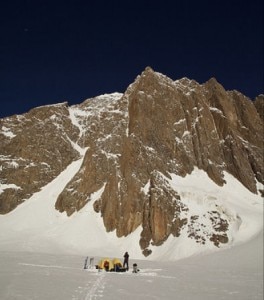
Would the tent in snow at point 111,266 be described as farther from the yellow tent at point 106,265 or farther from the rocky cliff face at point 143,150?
the rocky cliff face at point 143,150

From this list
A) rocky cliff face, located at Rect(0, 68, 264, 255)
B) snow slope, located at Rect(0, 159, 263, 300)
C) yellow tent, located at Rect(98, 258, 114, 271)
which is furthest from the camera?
rocky cliff face, located at Rect(0, 68, 264, 255)

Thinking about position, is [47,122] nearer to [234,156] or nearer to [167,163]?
[167,163]

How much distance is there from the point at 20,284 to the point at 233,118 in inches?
3453

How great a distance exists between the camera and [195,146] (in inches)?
3442

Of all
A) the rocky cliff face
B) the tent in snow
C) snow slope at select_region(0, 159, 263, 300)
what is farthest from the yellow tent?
the rocky cliff face

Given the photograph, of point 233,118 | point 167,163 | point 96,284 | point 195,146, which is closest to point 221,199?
point 167,163

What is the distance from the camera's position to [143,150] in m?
76.8

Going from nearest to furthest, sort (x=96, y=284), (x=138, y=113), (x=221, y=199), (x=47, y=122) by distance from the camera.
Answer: (x=96, y=284) < (x=221, y=199) < (x=138, y=113) < (x=47, y=122)

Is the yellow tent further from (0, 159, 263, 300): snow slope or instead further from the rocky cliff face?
the rocky cliff face

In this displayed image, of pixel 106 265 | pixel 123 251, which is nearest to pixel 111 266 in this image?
pixel 106 265

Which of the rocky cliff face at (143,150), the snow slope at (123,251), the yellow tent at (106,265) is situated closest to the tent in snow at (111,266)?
the yellow tent at (106,265)

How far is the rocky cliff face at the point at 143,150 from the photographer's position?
220 ft

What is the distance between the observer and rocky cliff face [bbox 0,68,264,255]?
67.2 metres

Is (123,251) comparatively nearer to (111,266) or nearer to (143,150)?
(143,150)
